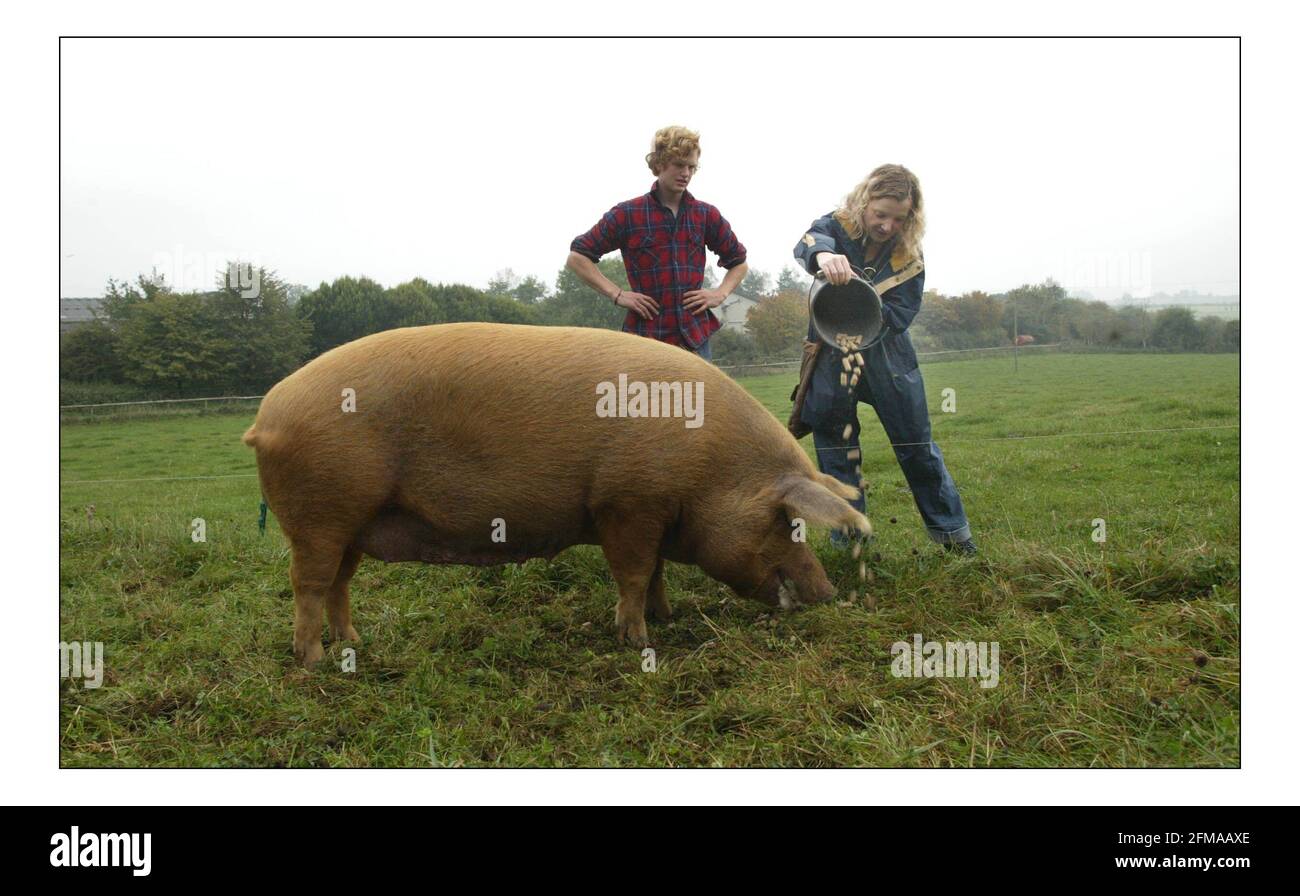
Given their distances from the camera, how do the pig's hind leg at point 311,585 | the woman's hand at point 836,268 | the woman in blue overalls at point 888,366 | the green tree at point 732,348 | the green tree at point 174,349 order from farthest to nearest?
the green tree at point 732,348, the green tree at point 174,349, the woman in blue overalls at point 888,366, the woman's hand at point 836,268, the pig's hind leg at point 311,585

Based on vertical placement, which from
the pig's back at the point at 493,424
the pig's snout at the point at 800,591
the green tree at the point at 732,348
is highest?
the green tree at the point at 732,348

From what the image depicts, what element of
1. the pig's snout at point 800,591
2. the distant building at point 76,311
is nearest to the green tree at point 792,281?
the pig's snout at point 800,591

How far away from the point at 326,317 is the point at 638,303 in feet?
6.67

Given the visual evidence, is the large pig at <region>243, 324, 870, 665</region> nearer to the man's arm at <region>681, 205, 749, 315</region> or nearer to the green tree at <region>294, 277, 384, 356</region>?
the man's arm at <region>681, 205, 749, 315</region>

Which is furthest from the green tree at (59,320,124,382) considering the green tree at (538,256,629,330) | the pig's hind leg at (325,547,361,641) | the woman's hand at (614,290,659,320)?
the woman's hand at (614,290,659,320)

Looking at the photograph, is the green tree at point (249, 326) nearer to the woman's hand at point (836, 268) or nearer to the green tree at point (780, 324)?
the green tree at point (780, 324)

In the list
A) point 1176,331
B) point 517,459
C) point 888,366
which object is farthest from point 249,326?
point 1176,331

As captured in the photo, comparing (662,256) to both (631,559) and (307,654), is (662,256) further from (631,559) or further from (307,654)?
(307,654)

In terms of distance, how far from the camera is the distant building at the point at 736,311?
605 centimetres

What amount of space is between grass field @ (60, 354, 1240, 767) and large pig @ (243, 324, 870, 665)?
565 millimetres

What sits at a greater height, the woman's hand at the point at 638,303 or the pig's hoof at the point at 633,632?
the woman's hand at the point at 638,303

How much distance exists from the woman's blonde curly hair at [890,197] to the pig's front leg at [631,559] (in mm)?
2458

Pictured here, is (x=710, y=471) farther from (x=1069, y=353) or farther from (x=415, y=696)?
(x=1069, y=353)

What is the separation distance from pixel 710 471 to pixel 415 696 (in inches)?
73.3
